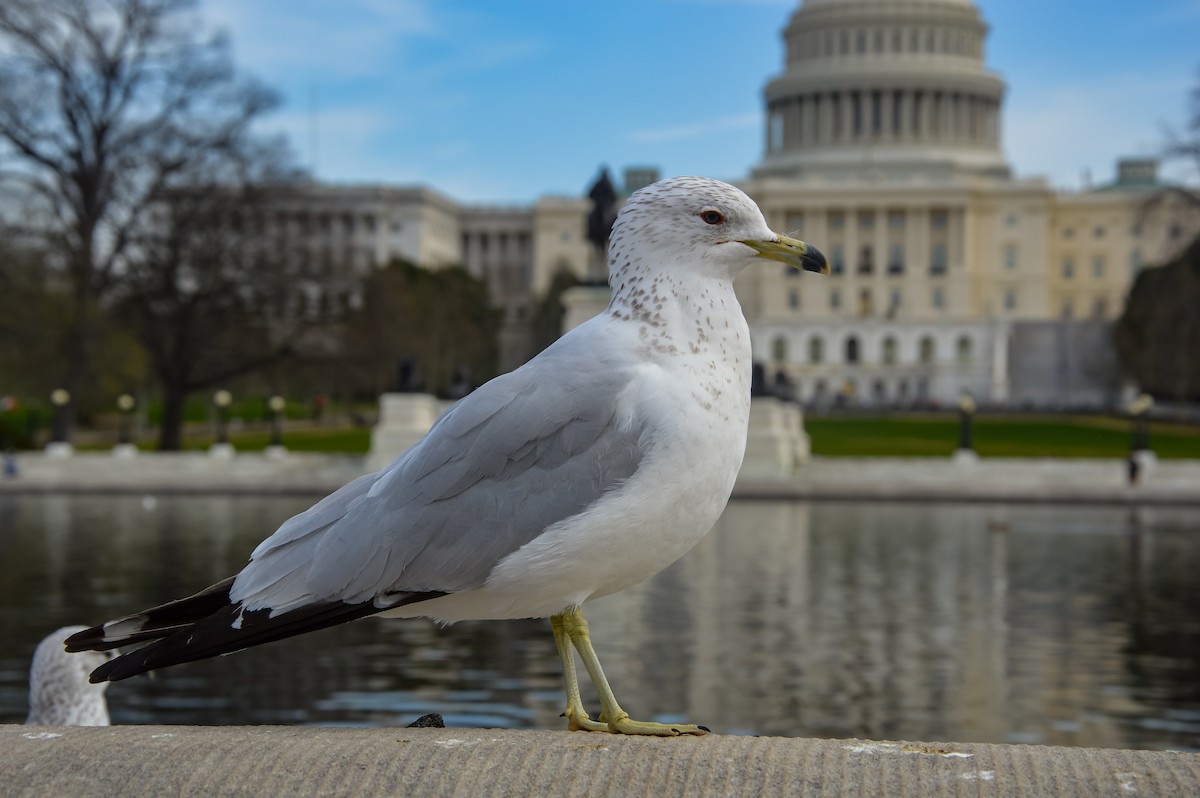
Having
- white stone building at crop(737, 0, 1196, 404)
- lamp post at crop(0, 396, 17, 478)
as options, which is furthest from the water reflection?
white stone building at crop(737, 0, 1196, 404)

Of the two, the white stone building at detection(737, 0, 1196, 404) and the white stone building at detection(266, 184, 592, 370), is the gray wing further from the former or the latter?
the white stone building at detection(737, 0, 1196, 404)

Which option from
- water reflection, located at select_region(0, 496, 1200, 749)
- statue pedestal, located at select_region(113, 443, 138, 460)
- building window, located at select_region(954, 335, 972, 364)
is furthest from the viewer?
building window, located at select_region(954, 335, 972, 364)

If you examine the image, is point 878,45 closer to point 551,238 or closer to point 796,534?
point 551,238

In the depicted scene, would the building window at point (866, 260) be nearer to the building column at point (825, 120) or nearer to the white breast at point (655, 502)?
the building column at point (825, 120)

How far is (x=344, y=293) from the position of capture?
43.3 meters

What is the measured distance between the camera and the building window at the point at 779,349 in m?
115

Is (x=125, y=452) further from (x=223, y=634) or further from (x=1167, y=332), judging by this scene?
(x=1167, y=332)

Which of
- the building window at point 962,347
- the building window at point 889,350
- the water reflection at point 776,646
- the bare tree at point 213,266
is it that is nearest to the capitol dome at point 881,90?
the building window at point 889,350

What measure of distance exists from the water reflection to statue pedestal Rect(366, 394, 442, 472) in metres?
13.8

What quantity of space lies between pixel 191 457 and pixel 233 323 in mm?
4723

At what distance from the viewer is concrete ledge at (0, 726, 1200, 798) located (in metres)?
2.63

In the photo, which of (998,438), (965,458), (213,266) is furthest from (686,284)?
(998,438)

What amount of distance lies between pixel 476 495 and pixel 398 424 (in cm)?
3587

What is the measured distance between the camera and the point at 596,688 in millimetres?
3244
